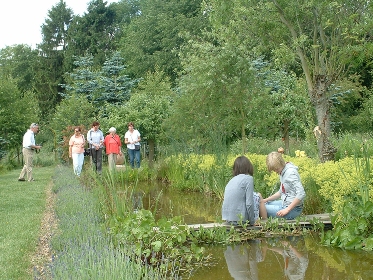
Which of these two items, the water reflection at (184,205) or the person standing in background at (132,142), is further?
the person standing in background at (132,142)

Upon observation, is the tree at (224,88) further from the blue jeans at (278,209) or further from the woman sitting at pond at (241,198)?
the woman sitting at pond at (241,198)

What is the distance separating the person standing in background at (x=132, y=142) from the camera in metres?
16.3

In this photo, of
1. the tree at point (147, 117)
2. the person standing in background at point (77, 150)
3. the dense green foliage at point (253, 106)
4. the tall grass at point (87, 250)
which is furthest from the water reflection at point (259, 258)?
the tree at point (147, 117)

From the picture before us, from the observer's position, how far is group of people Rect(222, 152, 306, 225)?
22.1 feet

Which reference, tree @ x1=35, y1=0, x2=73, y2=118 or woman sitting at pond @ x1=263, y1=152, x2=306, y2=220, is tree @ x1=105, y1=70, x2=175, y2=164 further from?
tree @ x1=35, y1=0, x2=73, y2=118

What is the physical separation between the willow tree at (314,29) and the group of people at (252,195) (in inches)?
165

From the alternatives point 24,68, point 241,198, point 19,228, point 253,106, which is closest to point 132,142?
point 253,106

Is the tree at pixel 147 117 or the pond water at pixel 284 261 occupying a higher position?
the tree at pixel 147 117

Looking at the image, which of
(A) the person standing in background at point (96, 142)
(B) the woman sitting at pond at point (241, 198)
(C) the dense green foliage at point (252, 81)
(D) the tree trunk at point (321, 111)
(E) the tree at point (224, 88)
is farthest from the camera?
(A) the person standing in background at point (96, 142)

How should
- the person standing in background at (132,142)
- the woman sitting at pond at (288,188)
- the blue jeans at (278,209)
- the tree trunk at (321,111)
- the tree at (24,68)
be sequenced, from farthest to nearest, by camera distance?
1. the tree at (24,68)
2. the person standing in background at (132,142)
3. the tree trunk at (321,111)
4. the blue jeans at (278,209)
5. the woman sitting at pond at (288,188)

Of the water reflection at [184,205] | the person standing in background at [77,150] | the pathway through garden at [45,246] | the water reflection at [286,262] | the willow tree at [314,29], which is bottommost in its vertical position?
the water reflection at [286,262]

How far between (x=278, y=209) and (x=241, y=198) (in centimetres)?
75

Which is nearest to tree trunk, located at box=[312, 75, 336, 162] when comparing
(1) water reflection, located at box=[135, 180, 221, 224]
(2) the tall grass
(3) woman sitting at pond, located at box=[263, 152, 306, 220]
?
(1) water reflection, located at box=[135, 180, 221, 224]

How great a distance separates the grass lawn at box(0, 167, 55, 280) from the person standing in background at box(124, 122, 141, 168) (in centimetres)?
432
